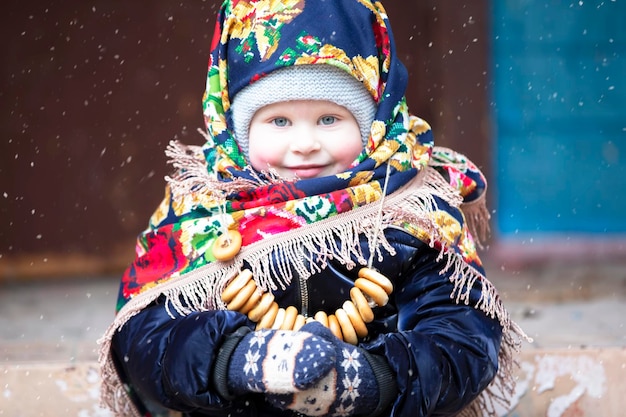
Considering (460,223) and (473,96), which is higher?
(460,223)

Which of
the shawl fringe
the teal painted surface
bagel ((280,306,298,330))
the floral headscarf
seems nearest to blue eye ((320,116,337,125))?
the floral headscarf

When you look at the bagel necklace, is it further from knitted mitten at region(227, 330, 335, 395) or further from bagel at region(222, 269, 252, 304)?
knitted mitten at region(227, 330, 335, 395)

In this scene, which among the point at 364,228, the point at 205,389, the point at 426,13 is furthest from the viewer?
the point at 426,13

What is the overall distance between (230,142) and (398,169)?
1.33ft

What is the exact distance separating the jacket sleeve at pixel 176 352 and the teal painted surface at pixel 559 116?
3.44 meters

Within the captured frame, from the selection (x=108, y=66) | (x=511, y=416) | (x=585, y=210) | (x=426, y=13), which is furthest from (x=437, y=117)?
(x=511, y=416)

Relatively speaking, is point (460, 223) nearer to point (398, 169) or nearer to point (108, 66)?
point (398, 169)

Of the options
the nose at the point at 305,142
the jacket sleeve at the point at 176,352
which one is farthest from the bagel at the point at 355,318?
the nose at the point at 305,142

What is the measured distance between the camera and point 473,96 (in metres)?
5.23

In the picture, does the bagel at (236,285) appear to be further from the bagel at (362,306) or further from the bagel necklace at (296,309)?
the bagel at (362,306)

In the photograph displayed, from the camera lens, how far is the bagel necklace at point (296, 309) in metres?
2.10

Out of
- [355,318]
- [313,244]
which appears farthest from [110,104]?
[355,318]

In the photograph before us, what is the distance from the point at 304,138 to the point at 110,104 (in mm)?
3409

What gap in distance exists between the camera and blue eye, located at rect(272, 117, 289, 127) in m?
2.19
